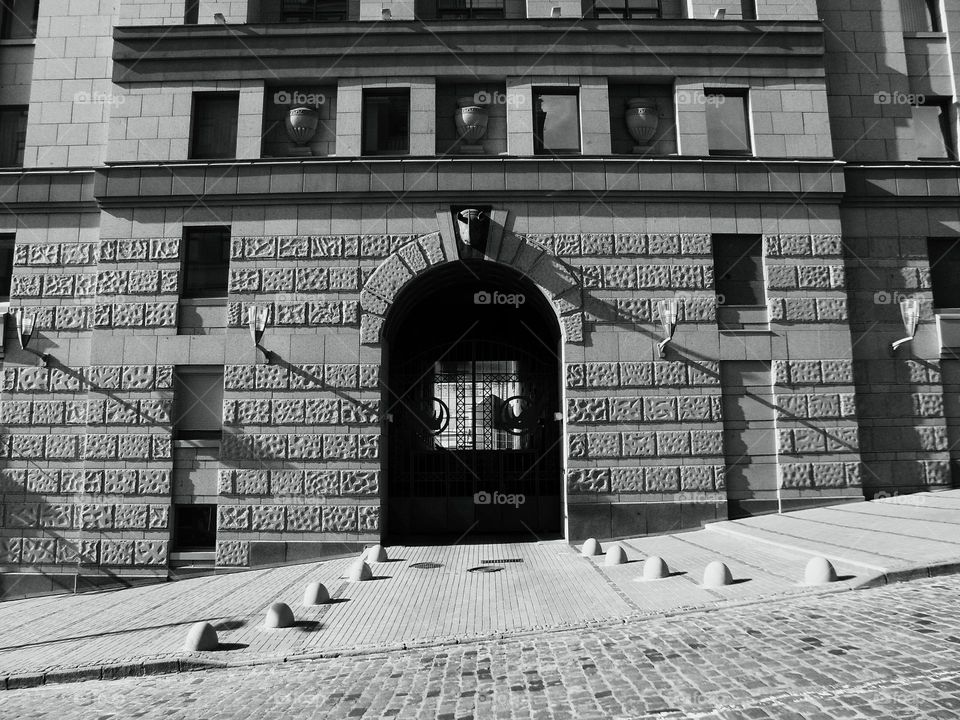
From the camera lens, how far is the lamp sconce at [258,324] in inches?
574

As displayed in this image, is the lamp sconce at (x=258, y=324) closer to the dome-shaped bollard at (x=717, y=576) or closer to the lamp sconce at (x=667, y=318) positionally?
the lamp sconce at (x=667, y=318)

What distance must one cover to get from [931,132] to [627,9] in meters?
8.40

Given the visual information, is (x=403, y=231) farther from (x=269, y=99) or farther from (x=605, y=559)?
(x=605, y=559)

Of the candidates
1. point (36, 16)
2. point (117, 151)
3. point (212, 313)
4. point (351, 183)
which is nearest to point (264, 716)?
point (212, 313)

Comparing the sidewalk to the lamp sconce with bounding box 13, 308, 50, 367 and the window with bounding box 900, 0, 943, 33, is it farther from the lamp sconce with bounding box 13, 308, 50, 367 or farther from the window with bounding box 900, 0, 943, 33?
the window with bounding box 900, 0, 943, 33

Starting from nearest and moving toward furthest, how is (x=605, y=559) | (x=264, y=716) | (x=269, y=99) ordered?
(x=264, y=716) → (x=605, y=559) → (x=269, y=99)

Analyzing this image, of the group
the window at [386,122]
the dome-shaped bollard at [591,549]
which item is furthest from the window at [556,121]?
the dome-shaped bollard at [591,549]

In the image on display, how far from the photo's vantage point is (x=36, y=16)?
687 inches

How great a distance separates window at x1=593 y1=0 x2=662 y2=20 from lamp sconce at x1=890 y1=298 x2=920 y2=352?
30.9ft

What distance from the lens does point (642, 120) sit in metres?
15.7

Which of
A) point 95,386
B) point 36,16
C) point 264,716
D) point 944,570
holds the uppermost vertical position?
point 36,16

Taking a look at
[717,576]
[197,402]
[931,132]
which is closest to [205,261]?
[197,402]

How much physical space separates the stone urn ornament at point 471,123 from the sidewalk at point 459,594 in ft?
31.1

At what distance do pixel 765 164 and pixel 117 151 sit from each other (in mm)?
15516
